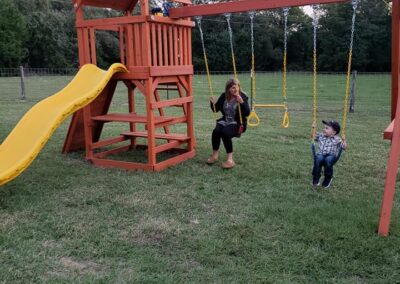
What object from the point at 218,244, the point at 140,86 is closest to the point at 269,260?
the point at 218,244

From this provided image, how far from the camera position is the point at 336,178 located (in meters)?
5.36

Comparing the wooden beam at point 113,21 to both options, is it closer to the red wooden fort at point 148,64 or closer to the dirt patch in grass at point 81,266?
the red wooden fort at point 148,64

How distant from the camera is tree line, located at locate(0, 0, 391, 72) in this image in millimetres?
36125

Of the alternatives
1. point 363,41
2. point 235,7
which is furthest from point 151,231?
point 363,41

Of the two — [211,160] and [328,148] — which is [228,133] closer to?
[211,160]

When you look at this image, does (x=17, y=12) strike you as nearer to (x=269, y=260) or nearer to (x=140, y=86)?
(x=140, y=86)

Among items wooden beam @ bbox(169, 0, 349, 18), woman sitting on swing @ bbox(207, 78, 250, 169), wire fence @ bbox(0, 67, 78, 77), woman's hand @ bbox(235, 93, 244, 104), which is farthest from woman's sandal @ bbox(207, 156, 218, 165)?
wire fence @ bbox(0, 67, 78, 77)

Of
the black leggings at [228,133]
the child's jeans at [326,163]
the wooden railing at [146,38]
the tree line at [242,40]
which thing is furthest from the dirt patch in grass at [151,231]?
Answer: the tree line at [242,40]

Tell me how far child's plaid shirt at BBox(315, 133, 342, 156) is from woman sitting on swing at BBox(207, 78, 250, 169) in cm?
137

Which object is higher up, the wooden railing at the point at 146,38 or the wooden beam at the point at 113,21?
the wooden beam at the point at 113,21

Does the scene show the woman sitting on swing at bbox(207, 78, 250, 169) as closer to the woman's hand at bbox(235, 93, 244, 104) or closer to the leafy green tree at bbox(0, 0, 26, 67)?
the woman's hand at bbox(235, 93, 244, 104)

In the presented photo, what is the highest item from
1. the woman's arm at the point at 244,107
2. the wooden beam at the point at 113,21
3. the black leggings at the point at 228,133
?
the wooden beam at the point at 113,21

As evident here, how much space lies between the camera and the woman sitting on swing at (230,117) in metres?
5.99

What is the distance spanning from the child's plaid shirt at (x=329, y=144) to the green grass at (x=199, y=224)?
439mm
